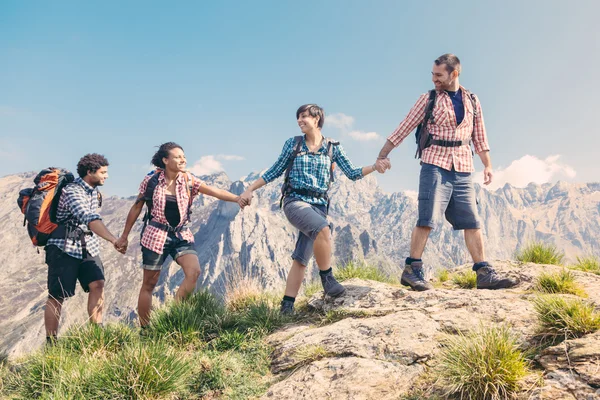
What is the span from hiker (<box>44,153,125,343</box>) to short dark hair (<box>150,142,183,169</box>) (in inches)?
44.9

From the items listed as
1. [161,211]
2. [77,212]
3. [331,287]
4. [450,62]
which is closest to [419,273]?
[331,287]

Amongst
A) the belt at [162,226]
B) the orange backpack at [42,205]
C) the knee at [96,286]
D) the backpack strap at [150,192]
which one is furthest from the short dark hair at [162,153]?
the knee at [96,286]

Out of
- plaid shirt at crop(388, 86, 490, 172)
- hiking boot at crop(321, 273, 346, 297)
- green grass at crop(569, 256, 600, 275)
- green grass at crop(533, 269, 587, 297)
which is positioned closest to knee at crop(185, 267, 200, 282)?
hiking boot at crop(321, 273, 346, 297)

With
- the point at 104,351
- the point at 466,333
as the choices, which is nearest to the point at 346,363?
the point at 466,333

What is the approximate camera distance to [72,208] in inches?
234

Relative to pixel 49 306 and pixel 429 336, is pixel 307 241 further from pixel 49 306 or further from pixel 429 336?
pixel 49 306

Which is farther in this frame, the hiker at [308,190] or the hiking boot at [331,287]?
the hiking boot at [331,287]

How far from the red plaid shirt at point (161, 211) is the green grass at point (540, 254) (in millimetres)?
7148

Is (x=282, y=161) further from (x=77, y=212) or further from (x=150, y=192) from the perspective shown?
(x=77, y=212)

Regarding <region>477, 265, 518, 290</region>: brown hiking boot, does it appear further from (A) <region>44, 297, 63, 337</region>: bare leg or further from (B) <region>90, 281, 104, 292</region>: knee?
(A) <region>44, 297, 63, 337</region>: bare leg

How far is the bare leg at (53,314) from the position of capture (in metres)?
5.86

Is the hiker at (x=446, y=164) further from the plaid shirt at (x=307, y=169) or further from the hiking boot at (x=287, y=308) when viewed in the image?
the hiking boot at (x=287, y=308)

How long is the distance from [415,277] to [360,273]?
1954 mm

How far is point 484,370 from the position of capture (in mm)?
3010
